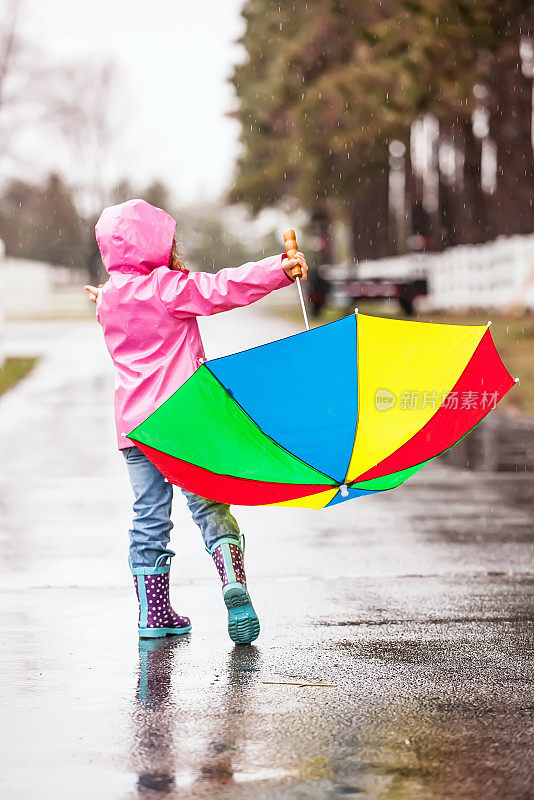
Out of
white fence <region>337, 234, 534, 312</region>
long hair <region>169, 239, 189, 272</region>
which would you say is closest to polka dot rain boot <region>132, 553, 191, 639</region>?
long hair <region>169, 239, 189, 272</region>

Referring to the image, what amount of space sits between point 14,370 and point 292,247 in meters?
18.7

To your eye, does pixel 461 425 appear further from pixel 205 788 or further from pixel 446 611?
pixel 205 788

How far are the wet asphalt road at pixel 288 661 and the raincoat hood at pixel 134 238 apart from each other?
5.13 ft

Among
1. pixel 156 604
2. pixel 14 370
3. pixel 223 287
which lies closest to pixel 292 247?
pixel 223 287

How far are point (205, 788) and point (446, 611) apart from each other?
2715 millimetres

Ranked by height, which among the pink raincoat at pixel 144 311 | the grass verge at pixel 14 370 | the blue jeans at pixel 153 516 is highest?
the pink raincoat at pixel 144 311

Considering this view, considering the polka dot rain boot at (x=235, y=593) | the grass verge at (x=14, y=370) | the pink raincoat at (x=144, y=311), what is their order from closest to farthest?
the polka dot rain boot at (x=235, y=593) → the pink raincoat at (x=144, y=311) → the grass verge at (x=14, y=370)

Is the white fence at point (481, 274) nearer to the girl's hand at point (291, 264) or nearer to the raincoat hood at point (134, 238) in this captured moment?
the raincoat hood at point (134, 238)

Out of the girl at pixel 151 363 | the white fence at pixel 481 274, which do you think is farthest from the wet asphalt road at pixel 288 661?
the white fence at pixel 481 274

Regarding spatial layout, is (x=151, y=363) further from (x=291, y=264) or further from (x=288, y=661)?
(x=288, y=661)

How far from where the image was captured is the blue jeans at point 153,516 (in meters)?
6.38

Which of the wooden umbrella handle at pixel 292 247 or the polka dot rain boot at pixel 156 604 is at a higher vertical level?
the wooden umbrella handle at pixel 292 247

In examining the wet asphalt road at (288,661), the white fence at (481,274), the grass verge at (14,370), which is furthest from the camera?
the white fence at (481,274)

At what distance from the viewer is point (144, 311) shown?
6320mm
